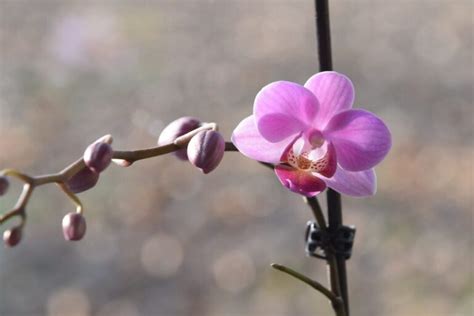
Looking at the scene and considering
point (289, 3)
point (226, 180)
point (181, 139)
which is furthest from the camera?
point (289, 3)

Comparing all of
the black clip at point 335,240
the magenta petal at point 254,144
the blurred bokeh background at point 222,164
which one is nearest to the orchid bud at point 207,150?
the magenta petal at point 254,144

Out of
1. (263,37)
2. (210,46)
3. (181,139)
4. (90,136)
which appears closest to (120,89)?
(90,136)

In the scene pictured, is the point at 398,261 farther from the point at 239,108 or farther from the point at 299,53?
the point at 299,53

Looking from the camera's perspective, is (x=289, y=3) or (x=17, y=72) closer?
(x=17, y=72)

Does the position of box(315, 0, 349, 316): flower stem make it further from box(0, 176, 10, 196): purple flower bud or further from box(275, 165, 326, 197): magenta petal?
box(0, 176, 10, 196): purple flower bud

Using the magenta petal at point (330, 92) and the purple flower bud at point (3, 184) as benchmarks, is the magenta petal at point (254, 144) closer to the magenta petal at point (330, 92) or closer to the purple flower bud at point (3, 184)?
the magenta petal at point (330, 92)

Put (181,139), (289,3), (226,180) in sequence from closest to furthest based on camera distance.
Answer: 1. (181,139)
2. (226,180)
3. (289,3)
